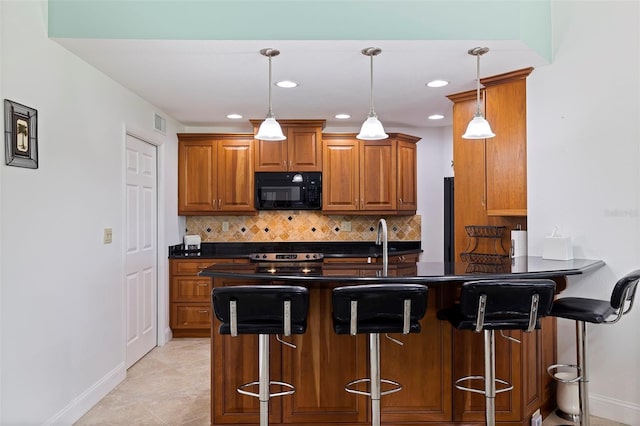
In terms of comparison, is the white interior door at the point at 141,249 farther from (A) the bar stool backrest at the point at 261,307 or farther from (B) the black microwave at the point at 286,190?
(A) the bar stool backrest at the point at 261,307

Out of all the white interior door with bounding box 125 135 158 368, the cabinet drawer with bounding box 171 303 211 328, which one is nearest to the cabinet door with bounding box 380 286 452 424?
the white interior door with bounding box 125 135 158 368

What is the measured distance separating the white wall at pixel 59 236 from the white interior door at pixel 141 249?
0.27 metres

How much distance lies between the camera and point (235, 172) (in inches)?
204

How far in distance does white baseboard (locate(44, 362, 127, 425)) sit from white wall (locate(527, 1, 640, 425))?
3.31 meters

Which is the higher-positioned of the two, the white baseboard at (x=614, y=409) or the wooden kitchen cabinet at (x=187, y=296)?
the wooden kitchen cabinet at (x=187, y=296)

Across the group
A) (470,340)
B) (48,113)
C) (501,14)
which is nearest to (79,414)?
(48,113)

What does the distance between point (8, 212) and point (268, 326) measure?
1464 mm

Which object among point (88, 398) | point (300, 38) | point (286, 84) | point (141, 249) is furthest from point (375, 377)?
point (141, 249)

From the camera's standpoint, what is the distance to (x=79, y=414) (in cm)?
300

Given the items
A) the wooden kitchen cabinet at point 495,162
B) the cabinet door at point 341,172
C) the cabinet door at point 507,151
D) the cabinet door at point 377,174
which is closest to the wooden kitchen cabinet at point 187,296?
the cabinet door at point 341,172

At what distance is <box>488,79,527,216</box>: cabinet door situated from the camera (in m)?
3.49

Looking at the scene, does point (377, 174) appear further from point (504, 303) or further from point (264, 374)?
point (264, 374)

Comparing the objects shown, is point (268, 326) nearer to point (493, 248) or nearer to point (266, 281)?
point (266, 281)

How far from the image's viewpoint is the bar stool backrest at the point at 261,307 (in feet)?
6.96
